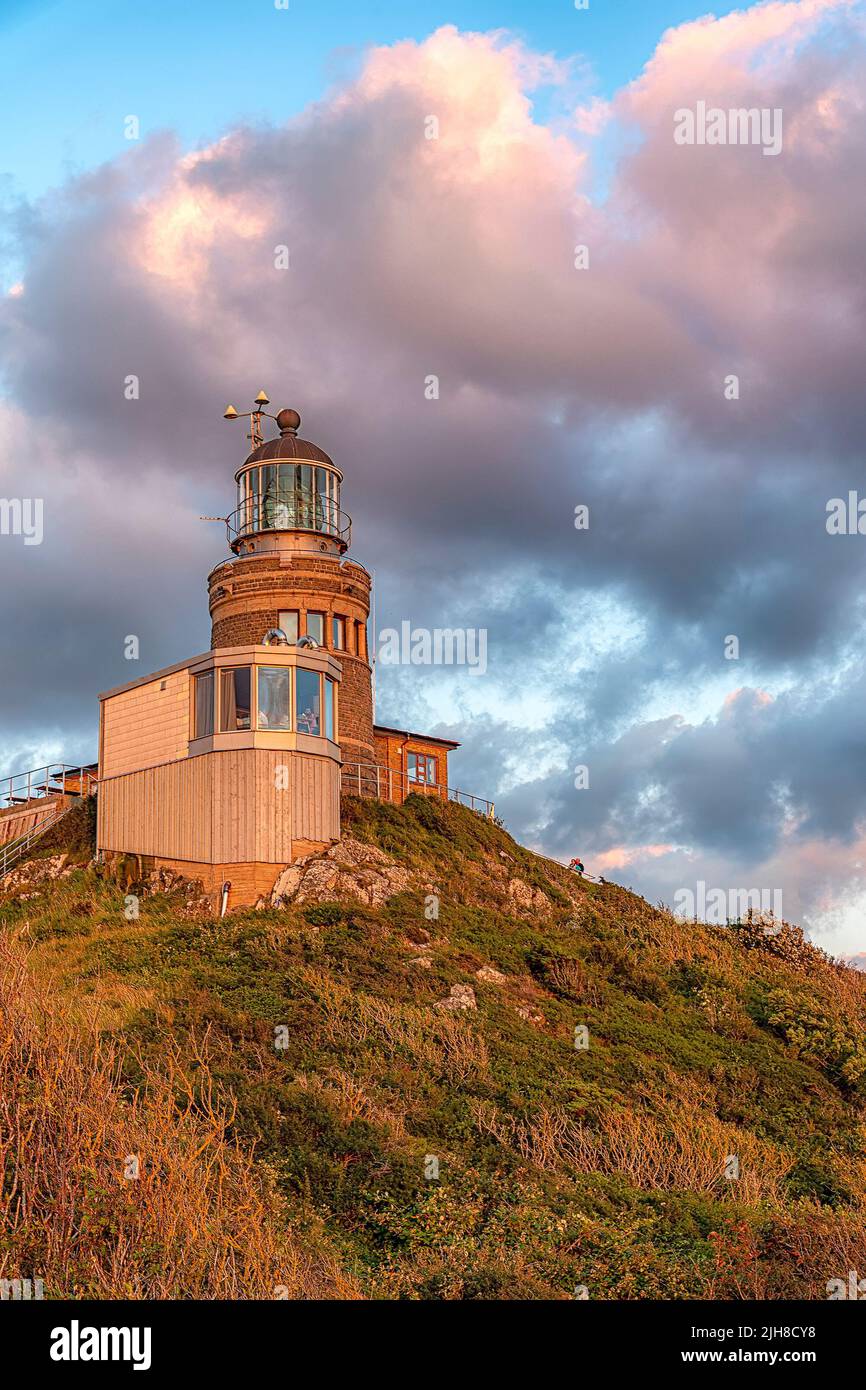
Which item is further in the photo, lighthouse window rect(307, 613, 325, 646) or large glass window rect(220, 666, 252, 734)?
lighthouse window rect(307, 613, 325, 646)

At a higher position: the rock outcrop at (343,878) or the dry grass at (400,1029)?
the rock outcrop at (343,878)

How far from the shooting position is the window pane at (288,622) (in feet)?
141

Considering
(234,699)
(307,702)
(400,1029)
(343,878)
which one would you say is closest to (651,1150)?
(400,1029)

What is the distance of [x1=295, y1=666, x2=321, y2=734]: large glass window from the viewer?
109ft

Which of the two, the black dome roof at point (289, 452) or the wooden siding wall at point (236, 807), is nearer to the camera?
the wooden siding wall at point (236, 807)

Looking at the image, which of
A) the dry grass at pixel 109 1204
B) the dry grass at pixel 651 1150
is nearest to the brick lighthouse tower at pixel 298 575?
the dry grass at pixel 651 1150

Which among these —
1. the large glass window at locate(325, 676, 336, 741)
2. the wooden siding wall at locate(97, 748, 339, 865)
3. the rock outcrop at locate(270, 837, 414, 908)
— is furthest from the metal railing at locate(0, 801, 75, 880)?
the rock outcrop at locate(270, 837, 414, 908)

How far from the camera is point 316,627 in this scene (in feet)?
142

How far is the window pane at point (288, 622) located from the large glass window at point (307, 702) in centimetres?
891

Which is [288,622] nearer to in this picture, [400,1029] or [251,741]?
[251,741]

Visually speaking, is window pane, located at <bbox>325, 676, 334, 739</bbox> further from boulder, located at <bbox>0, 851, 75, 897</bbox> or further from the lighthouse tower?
boulder, located at <bbox>0, 851, 75, 897</bbox>

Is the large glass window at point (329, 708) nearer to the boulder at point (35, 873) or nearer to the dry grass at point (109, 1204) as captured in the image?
the boulder at point (35, 873)

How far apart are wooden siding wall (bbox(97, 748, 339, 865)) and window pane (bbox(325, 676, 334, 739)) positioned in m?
0.79
